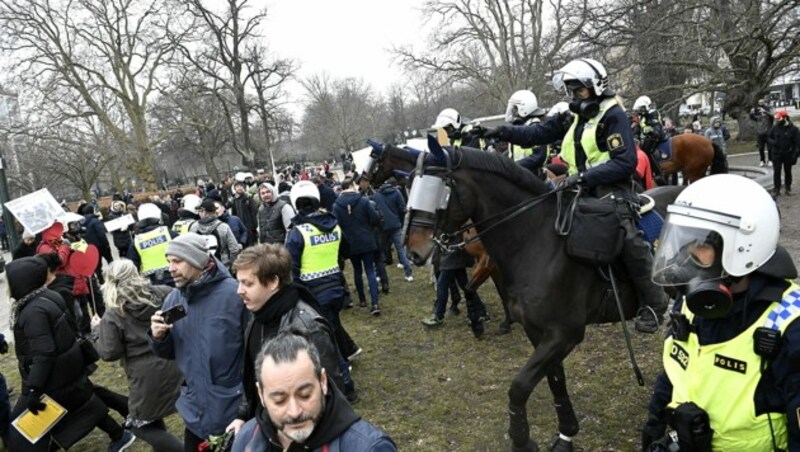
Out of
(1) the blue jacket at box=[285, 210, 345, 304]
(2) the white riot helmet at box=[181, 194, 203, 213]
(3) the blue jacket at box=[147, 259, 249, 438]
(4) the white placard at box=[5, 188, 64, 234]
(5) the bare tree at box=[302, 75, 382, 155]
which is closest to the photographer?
(3) the blue jacket at box=[147, 259, 249, 438]

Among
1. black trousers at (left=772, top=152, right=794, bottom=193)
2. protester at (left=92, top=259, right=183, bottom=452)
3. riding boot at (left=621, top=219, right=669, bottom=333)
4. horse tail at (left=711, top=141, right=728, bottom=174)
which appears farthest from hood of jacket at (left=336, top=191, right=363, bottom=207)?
black trousers at (left=772, top=152, right=794, bottom=193)

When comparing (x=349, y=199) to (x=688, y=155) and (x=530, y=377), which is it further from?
(x=688, y=155)

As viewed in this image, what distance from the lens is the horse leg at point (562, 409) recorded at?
155 inches

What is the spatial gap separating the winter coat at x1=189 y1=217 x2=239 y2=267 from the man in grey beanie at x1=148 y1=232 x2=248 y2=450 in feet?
13.6

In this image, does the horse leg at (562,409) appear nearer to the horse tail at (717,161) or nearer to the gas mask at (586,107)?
the gas mask at (586,107)

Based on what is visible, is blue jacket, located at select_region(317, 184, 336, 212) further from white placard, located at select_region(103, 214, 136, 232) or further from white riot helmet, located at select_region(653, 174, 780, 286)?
A: white riot helmet, located at select_region(653, 174, 780, 286)

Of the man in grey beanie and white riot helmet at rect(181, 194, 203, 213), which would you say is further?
white riot helmet at rect(181, 194, 203, 213)

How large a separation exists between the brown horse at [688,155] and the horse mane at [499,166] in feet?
17.9

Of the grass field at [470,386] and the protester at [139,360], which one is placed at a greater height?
the protester at [139,360]

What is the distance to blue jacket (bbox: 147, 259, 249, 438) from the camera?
10.6 ft

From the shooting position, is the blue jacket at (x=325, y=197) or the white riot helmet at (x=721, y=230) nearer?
the white riot helmet at (x=721, y=230)

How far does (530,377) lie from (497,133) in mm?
2023

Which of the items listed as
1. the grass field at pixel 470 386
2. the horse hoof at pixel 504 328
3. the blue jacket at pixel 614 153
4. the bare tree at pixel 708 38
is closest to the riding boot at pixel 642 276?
the blue jacket at pixel 614 153

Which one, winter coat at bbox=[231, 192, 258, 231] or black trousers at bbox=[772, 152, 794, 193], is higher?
winter coat at bbox=[231, 192, 258, 231]
